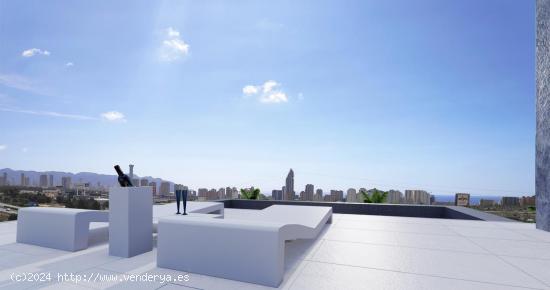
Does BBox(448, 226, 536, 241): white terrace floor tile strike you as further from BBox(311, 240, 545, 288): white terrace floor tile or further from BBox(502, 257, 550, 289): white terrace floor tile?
BBox(311, 240, 545, 288): white terrace floor tile

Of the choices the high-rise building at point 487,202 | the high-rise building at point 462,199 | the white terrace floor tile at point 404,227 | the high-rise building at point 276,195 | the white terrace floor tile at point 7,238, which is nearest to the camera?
the white terrace floor tile at point 7,238

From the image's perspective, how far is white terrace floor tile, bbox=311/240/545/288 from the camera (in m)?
2.91

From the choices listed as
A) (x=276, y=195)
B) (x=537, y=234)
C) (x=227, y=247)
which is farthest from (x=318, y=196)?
(x=227, y=247)

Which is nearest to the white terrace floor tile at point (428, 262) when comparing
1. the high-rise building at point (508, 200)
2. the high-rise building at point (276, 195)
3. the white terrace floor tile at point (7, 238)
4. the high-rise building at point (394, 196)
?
the white terrace floor tile at point (7, 238)

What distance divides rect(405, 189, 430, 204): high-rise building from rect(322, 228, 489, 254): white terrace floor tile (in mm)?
5541

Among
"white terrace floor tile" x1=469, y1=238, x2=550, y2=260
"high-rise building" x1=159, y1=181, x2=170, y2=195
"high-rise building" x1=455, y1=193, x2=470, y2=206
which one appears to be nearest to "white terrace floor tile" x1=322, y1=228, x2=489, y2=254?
"white terrace floor tile" x1=469, y1=238, x2=550, y2=260

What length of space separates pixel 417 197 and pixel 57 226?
1142 centimetres

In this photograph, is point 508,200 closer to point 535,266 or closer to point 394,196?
point 394,196

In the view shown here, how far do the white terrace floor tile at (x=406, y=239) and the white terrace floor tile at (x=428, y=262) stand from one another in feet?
1.04

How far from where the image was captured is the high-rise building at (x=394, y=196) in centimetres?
1043

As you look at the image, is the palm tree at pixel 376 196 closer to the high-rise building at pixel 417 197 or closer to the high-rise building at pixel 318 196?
the high-rise building at pixel 417 197

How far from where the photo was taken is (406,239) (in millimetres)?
4719

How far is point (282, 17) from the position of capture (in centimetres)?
775

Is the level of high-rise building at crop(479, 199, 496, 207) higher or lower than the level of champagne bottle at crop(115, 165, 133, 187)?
lower
